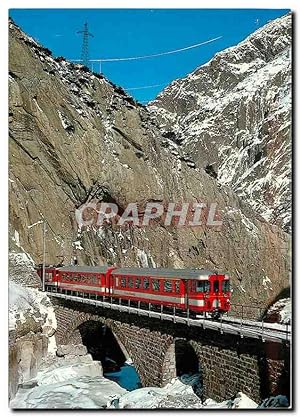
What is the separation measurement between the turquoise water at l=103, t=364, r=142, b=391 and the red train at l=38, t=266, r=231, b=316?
3.65 metres

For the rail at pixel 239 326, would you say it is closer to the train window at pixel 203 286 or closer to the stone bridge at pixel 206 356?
the stone bridge at pixel 206 356

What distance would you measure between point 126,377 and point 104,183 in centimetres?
1627

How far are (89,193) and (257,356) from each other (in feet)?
79.1

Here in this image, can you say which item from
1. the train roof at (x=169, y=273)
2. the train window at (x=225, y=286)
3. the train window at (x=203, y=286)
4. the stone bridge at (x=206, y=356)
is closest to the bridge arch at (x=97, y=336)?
the stone bridge at (x=206, y=356)

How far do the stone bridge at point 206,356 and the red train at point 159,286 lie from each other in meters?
1.01

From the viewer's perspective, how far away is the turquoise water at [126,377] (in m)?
21.9

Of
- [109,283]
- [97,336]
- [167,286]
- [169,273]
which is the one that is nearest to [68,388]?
[167,286]

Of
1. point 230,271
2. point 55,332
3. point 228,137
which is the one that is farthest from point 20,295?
point 228,137

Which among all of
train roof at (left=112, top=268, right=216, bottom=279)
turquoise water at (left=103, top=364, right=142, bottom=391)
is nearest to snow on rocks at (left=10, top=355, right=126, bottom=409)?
turquoise water at (left=103, top=364, right=142, bottom=391)

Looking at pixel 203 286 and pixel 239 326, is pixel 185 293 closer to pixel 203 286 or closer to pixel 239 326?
pixel 203 286

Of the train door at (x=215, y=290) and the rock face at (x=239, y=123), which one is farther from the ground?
the rock face at (x=239, y=123)

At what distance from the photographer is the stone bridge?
12.5m

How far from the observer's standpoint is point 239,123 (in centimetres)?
6688
